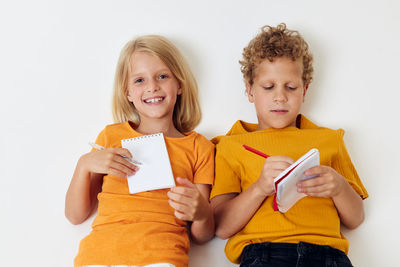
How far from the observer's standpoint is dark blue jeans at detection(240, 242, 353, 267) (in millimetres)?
1135

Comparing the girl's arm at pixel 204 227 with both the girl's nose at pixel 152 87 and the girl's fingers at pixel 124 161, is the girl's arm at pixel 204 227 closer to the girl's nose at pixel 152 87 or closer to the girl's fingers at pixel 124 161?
the girl's fingers at pixel 124 161

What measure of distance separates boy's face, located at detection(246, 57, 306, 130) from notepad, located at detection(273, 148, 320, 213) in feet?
1.09

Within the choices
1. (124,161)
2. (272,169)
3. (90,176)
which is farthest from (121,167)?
(272,169)

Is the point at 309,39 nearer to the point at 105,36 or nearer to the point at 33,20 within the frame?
the point at 105,36

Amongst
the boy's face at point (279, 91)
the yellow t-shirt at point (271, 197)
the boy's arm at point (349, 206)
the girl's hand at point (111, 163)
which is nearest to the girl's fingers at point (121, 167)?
the girl's hand at point (111, 163)

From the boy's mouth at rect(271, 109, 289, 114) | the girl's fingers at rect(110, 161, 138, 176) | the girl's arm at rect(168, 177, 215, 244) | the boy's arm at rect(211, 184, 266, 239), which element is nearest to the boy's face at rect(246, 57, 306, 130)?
the boy's mouth at rect(271, 109, 289, 114)

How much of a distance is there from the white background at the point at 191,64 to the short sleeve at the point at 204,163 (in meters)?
0.19

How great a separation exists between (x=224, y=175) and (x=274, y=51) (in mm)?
496

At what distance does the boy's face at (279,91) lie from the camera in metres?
1.39

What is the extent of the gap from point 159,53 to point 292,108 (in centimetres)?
55

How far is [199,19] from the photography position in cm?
179

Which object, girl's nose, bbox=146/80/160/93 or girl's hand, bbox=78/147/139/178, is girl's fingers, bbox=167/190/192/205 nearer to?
girl's hand, bbox=78/147/139/178

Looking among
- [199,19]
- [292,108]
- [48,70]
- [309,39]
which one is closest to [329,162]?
[292,108]

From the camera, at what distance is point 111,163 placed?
123 cm
